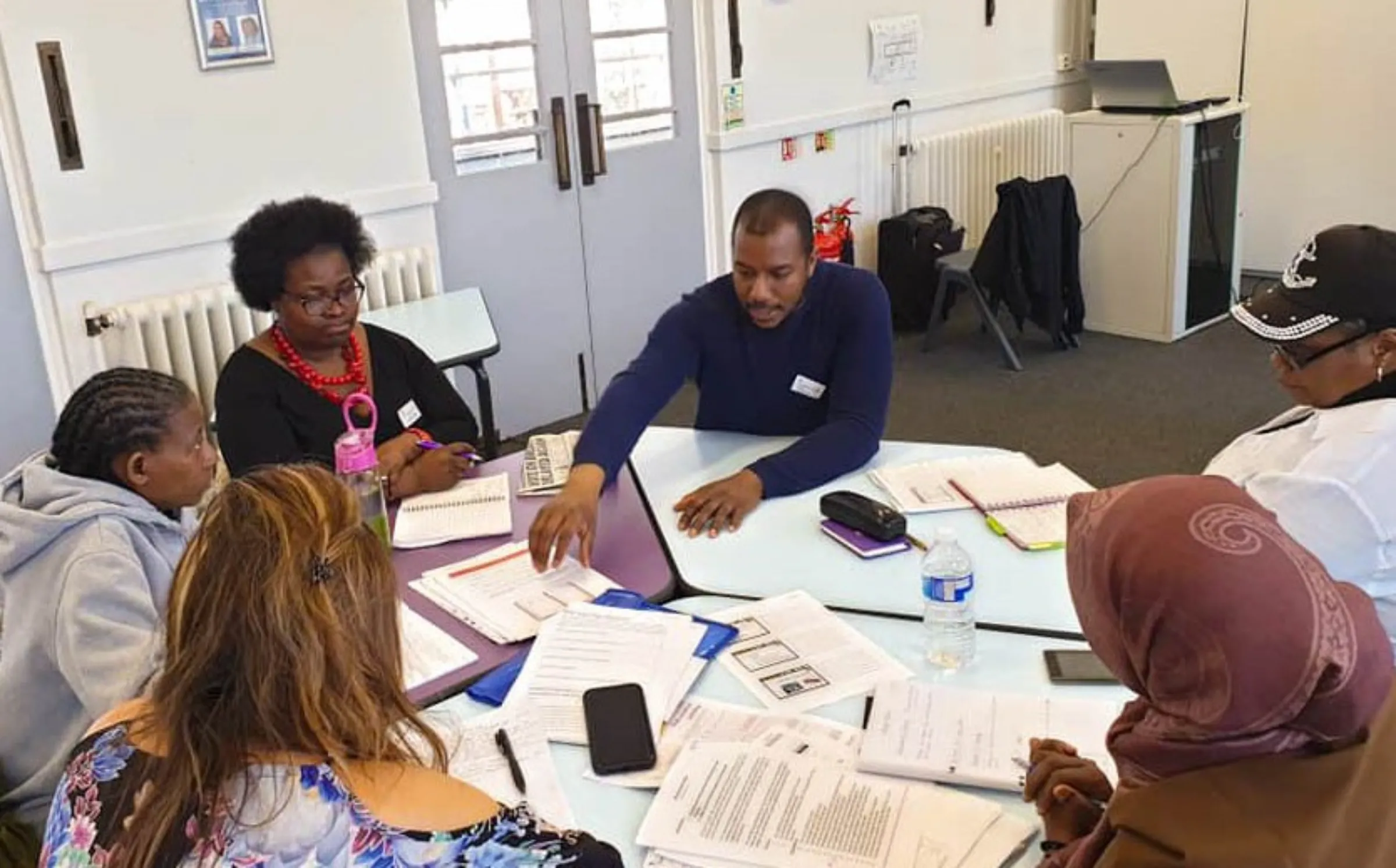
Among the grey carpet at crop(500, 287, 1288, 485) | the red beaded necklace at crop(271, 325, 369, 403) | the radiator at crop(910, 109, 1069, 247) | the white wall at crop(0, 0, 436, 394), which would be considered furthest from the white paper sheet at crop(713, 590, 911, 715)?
the radiator at crop(910, 109, 1069, 247)

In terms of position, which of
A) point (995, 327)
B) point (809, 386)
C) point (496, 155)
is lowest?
point (995, 327)

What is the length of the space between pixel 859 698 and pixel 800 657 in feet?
0.41

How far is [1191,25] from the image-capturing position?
5980 millimetres

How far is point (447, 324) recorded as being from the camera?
360 cm

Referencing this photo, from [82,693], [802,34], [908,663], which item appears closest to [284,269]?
[82,693]

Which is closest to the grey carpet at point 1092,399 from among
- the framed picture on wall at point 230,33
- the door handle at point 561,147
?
the door handle at point 561,147

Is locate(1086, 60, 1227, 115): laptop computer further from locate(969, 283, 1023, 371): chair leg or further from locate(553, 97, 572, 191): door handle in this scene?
locate(553, 97, 572, 191): door handle

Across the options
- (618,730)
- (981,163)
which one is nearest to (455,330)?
(618,730)

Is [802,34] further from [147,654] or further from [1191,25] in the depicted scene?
[147,654]

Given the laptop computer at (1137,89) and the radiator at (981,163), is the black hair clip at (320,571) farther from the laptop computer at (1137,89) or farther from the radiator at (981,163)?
the radiator at (981,163)

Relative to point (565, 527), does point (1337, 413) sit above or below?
above

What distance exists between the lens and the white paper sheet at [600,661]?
→ 1.57 meters

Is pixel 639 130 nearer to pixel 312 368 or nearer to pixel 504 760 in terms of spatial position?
pixel 312 368

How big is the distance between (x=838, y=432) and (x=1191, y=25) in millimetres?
4625
